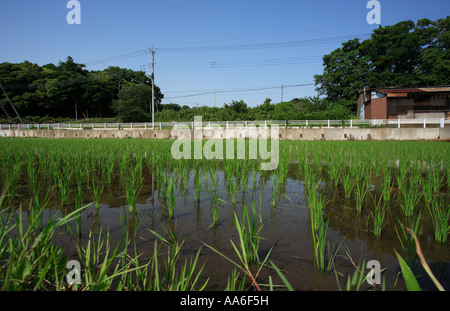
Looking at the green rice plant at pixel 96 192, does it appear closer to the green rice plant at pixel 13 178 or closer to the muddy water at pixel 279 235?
the muddy water at pixel 279 235

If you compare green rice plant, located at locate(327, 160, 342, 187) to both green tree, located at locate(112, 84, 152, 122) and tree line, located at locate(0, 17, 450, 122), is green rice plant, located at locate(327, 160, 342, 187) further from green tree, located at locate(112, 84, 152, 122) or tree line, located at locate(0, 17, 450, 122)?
green tree, located at locate(112, 84, 152, 122)

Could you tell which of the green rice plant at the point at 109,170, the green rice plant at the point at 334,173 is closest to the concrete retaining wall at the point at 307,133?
the green rice plant at the point at 109,170

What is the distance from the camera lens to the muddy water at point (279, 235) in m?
1.26

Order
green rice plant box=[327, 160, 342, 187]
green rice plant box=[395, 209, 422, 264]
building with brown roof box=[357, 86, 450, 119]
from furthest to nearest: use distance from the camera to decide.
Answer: building with brown roof box=[357, 86, 450, 119] < green rice plant box=[327, 160, 342, 187] < green rice plant box=[395, 209, 422, 264]

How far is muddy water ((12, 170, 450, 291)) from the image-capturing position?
4.12ft

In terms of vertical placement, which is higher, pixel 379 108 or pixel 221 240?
pixel 379 108

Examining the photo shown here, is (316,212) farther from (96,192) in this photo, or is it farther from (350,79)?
(350,79)

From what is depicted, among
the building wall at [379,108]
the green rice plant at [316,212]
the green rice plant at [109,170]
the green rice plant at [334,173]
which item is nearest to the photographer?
the green rice plant at [316,212]

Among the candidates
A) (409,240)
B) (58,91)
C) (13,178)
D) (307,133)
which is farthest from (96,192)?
(58,91)

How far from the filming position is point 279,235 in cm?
178

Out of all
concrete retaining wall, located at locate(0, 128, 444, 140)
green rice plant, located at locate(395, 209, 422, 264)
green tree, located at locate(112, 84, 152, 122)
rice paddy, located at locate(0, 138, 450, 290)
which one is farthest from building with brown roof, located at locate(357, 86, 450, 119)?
green tree, located at locate(112, 84, 152, 122)

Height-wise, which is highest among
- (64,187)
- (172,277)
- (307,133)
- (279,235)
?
(307,133)

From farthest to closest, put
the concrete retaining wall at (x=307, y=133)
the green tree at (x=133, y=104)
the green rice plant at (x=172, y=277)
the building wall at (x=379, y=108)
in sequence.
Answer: the green tree at (x=133, y=104) < the building wall at (x=379, y=108) < the concrete retaining wall at (x=307, y=133) < the green rice plant at (x=172, y=277)

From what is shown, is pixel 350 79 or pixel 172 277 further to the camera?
pixel 350 79
